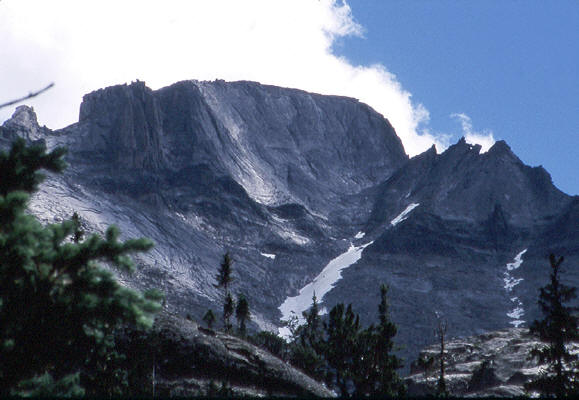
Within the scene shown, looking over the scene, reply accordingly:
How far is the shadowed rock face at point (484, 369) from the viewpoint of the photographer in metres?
91.0

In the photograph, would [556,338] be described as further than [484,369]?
No

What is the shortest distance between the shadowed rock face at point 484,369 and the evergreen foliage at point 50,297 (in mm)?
79376

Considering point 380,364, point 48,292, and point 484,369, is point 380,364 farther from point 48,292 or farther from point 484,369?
point 484,369

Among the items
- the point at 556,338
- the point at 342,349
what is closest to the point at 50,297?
the point at 556,338

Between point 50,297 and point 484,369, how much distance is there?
99.4 m

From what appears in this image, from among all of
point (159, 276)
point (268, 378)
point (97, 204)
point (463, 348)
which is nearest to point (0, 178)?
point (268, 378)

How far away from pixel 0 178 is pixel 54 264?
1.96 m

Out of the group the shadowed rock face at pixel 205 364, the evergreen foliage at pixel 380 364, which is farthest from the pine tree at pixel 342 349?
the shadowed rock face at pixel 205 364

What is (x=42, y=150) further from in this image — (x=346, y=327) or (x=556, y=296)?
(x=346, y=327)

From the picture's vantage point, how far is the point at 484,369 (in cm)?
9988

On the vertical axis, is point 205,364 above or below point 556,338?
below

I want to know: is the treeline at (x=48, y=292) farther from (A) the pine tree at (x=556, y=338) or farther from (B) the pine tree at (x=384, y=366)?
(B) the pine tree at (x=384, y=366)

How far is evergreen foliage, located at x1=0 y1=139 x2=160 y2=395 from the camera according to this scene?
884 cm

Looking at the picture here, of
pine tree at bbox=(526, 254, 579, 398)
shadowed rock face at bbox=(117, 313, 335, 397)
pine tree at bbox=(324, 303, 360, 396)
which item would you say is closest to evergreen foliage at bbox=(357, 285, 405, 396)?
pine tree at bbox=(324, 303, 360, 396)
